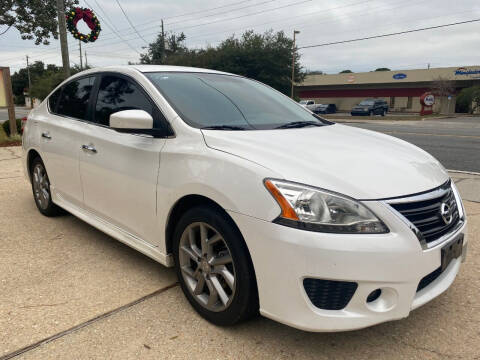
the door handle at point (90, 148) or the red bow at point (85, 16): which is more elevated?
the red bow at point (85, 16)

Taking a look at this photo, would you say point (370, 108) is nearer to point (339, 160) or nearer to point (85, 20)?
point (85, 20)

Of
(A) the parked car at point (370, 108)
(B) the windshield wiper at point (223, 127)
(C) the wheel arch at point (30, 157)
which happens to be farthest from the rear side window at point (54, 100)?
(A) the parked car at point (370, 108)

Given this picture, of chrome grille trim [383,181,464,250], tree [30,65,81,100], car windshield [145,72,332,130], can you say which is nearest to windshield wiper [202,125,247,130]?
car windshield [145,72,332,130]

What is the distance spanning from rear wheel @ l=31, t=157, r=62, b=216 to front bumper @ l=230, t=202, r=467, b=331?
3052 mm

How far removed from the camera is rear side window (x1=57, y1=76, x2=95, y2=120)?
12.3ft

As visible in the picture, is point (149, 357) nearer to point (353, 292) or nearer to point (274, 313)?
point (274, 313)

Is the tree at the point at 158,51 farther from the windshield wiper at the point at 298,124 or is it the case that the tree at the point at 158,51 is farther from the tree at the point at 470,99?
the windshield wiper at the point at 298,124

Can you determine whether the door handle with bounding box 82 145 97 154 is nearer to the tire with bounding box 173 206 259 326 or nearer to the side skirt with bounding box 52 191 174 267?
the side skirt with bounding box 52 191 174 267

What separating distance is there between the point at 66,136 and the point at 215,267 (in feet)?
7.20

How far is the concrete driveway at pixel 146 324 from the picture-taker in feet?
7.50

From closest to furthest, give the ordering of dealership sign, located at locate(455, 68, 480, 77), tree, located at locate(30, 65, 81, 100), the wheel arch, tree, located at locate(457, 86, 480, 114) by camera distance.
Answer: the wheel arch < tree, located at locate(30, 65, 81, 100) < tree, located at locate(457, 86, 480, 114) < dealership sign, located at locate(455, 68, 480, 77)

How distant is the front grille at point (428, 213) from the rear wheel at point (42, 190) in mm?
3606

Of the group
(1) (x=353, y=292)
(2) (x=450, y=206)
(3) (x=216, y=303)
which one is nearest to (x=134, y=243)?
(3) (x=216, y=303)

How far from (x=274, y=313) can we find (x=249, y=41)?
41.2 meters
